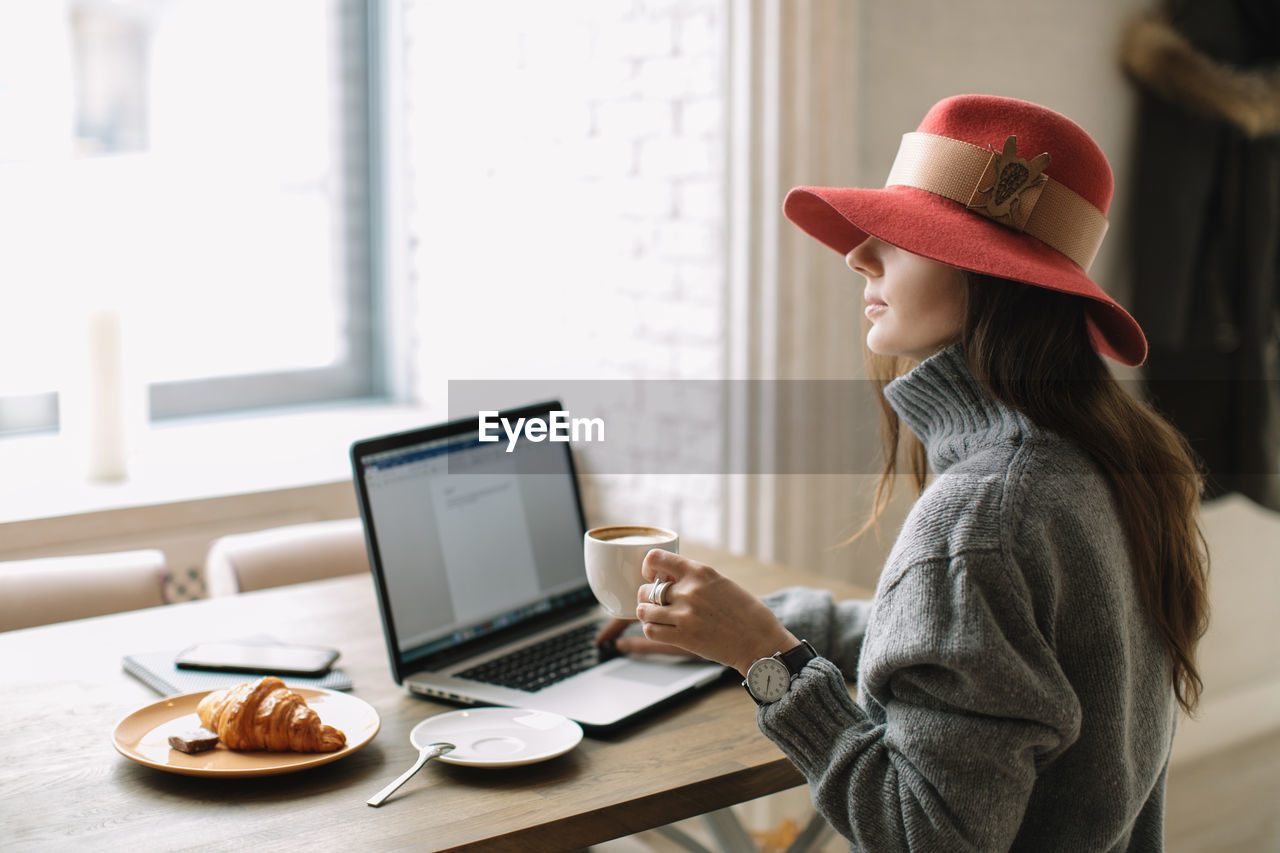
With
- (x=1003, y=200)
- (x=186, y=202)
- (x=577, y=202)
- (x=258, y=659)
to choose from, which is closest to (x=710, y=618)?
(x=1003, y=200)

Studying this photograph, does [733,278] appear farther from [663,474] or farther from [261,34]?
[261,34]

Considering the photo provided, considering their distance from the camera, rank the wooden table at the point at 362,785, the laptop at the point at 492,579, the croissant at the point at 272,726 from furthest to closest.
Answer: the laptop at the point at 492,579 < the croissant at the point at 272,726 < the wooden table at the point at 362,785

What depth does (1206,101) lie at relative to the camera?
260 cm

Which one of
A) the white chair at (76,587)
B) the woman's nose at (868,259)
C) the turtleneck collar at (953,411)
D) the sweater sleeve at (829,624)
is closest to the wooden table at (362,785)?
the sweater sleeve at (829,624)

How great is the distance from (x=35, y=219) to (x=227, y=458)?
0.62 meters

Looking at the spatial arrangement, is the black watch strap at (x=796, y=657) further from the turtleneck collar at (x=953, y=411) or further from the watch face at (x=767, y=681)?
the turtleneck collar at (x=953, y=411)

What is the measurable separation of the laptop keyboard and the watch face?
40 cm

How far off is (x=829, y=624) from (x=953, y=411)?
42 cm

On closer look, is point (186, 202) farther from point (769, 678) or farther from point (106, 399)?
point (769, 678)

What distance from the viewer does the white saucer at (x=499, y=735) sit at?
1.16 m

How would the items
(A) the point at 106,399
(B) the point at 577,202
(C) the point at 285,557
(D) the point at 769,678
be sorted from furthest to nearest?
(B) the point at 577,202, (A) the point at 106,399, (C) the point at 285,557, (D) the point at 769,678

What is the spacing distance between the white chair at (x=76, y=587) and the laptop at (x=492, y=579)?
1.80 ft

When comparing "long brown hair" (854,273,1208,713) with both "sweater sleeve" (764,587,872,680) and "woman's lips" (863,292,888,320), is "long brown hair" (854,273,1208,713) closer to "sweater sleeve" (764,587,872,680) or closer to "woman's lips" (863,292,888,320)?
"woman's lips" (863,292,888,320)

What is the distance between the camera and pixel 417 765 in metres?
1.13
